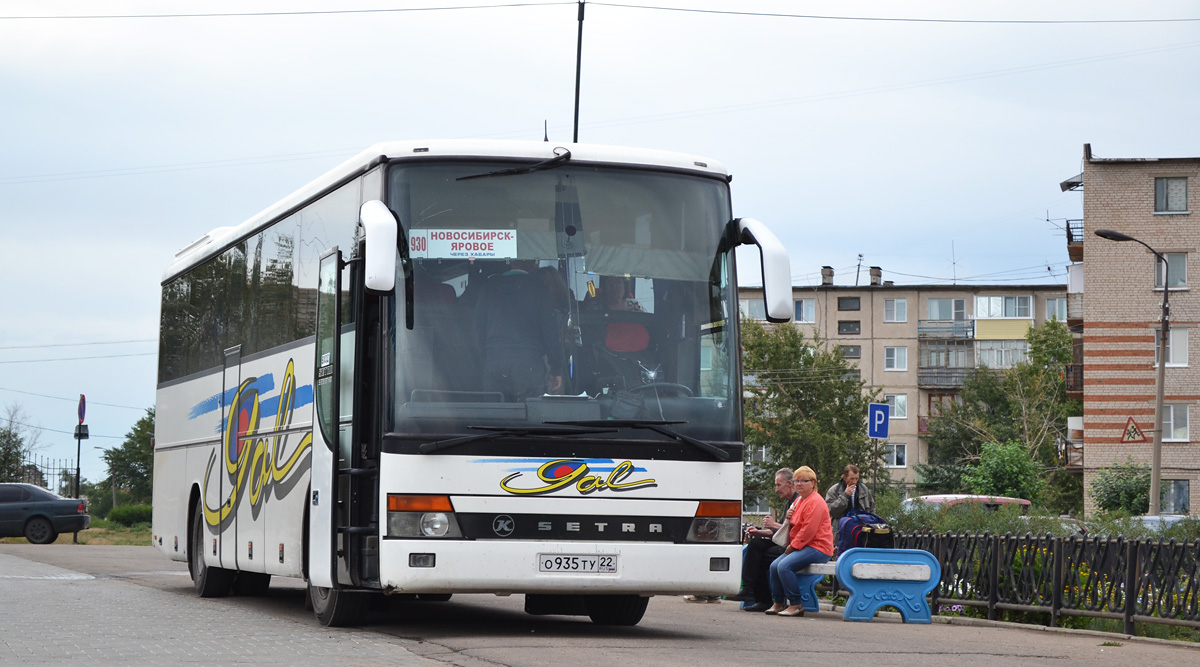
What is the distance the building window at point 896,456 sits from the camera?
297 ft

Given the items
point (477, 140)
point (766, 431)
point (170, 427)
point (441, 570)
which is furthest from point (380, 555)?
point (766, 431)

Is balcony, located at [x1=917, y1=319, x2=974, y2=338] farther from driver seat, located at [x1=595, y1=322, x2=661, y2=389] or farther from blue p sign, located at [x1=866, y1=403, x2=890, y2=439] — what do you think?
driver seat, located at [x1=595, y1=322, x2=661, y2=389]

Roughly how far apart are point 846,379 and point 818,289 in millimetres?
19680

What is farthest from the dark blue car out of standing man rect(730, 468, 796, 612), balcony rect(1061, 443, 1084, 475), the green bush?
balcony rect(1061, 443, 1084, 475)

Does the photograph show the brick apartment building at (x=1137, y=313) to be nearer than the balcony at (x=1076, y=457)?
Yes

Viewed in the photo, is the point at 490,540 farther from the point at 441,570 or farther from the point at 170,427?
the point at 170,427

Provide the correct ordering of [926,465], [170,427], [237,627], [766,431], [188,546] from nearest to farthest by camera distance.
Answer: [237,627]
[188,546]
[170,427]
[766,431]
[926,465]

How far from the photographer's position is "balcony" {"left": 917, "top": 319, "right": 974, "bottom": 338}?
91.6 meters

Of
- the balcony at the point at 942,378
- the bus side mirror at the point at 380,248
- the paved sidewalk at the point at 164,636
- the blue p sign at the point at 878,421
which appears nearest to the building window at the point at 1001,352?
the balcony at the point at 942,378

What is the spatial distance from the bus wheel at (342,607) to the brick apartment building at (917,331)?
80.4m

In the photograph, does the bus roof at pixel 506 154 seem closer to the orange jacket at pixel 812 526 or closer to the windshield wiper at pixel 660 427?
the windshield wiper at pixel 660 427

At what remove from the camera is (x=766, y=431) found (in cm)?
7150

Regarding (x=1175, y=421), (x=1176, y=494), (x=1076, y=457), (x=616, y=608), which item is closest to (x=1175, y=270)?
(x=1175, y=421)

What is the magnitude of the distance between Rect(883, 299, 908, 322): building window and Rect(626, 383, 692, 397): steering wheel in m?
82.5
